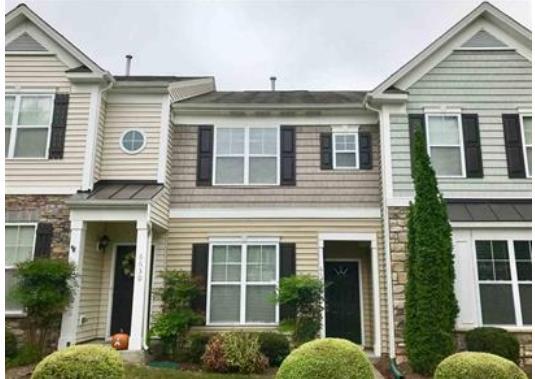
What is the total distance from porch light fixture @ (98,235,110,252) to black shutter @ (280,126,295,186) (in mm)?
4072

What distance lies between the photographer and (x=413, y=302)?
790 centimetres

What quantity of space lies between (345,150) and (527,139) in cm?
388

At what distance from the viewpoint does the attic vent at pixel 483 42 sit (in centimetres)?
986

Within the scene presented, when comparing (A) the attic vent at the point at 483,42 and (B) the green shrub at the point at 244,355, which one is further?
(A) the attic vent at the point at 483,42

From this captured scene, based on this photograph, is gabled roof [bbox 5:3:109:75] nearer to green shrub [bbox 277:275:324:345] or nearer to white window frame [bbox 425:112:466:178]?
green shrub [bbox 277:275:324:345]

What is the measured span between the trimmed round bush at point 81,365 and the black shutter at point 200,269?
382 cm

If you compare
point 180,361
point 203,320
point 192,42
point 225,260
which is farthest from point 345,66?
point 180,361

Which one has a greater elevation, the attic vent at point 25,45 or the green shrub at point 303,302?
the attic vent at point 25,45

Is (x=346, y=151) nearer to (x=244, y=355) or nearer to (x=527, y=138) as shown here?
(x=527, y=138)

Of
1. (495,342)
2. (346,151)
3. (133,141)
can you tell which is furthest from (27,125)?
(495,342)

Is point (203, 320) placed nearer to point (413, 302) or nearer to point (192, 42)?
point (413, 302)

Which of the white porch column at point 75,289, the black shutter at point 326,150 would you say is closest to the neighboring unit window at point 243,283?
the black shutter at point 326,150

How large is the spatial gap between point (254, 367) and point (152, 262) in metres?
3.40

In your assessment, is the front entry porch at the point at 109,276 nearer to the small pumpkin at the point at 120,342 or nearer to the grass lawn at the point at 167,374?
the small pumpkin at the point at 120,342
